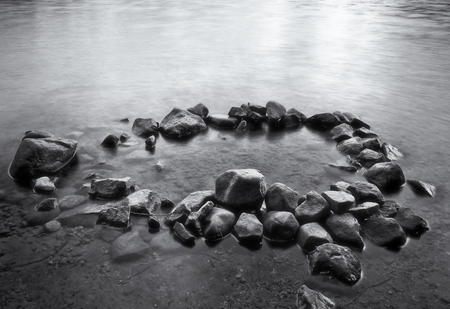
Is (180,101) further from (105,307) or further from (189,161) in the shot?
(105,307)

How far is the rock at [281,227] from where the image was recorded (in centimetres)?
326

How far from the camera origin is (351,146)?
5023mm

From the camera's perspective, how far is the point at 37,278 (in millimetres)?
2818

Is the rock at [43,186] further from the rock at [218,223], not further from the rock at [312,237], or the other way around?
the rock at [312,237]

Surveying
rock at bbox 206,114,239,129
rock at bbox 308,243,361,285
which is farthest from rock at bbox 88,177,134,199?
rock at bbox 206,114,239,129

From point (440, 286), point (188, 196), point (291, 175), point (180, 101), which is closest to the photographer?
point (440, 286)

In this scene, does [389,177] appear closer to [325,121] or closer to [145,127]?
[325,121]

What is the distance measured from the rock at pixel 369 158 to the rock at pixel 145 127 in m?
3.31

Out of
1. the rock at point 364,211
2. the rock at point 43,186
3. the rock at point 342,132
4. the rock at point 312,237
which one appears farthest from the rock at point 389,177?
the rock at point 43,186

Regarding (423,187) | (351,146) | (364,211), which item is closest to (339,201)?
(364,211)

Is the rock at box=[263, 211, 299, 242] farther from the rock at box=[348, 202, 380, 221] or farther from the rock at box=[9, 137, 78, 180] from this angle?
the rock at box=[9, 137, 78, 180]

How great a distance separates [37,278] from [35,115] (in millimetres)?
4590

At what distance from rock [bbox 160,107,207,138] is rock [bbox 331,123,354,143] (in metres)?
2.25

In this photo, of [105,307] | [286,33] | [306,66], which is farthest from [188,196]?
[286,33]
